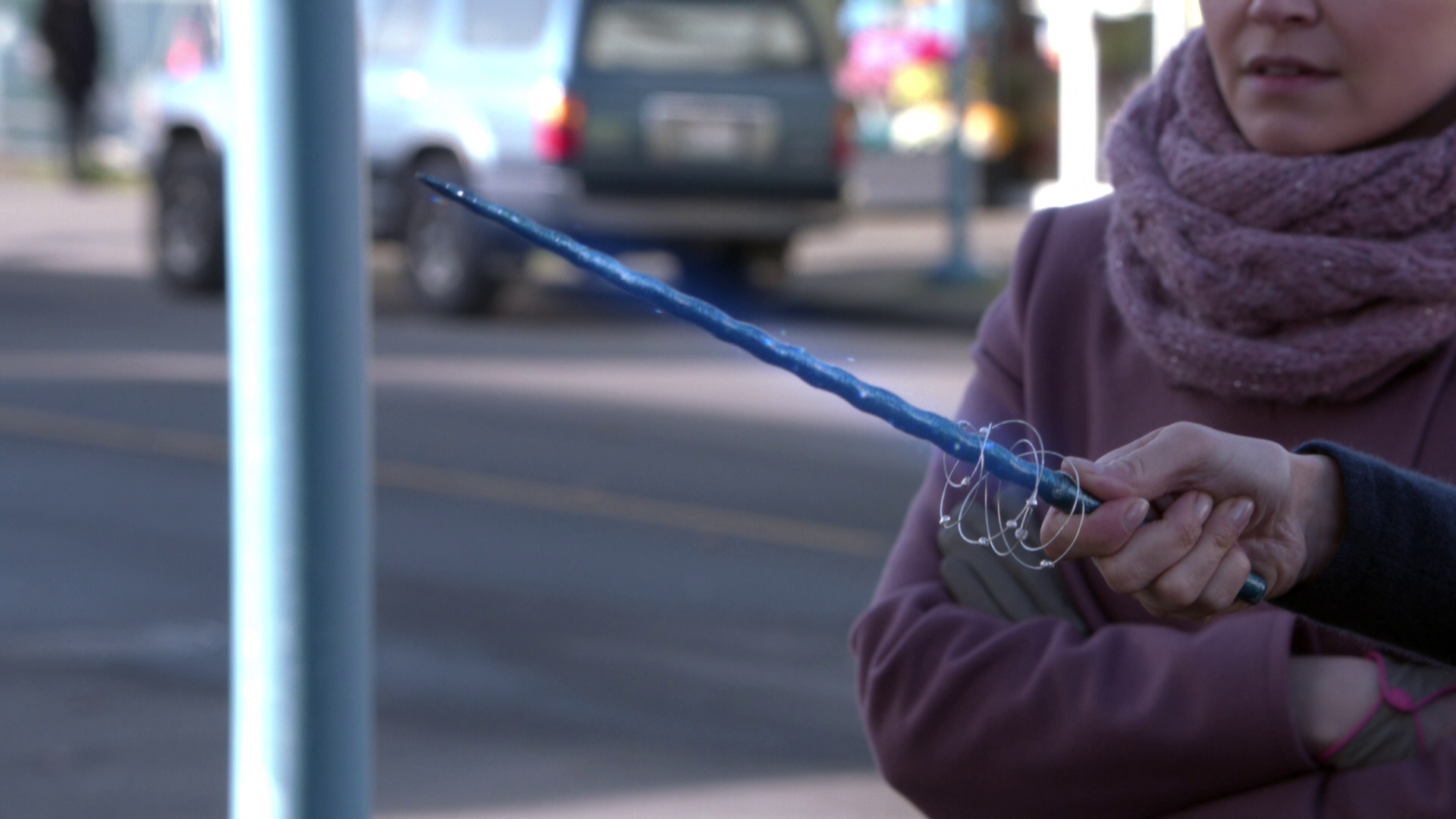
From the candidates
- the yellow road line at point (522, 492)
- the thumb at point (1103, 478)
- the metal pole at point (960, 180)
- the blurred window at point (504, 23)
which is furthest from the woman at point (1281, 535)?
the metal pole at point (960, 180)

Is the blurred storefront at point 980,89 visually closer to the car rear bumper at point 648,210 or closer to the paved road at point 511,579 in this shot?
the car rear bumper at point 648,210

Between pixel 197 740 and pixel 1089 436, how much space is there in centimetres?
338

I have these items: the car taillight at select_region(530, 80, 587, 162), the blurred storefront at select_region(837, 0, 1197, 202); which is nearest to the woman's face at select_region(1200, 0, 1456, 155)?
the car taillight at select_region(530, 80, 587, 162)

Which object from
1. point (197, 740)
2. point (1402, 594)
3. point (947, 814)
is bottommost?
point (197, 740)

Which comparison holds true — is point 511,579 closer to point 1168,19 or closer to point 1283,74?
point 1283,74

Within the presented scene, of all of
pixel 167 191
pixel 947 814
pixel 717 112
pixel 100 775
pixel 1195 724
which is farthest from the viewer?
pixel 167 191

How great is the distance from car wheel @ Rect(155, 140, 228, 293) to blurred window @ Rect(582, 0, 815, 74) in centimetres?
316

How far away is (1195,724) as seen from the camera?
5.00 feet

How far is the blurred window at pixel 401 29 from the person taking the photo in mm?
12703

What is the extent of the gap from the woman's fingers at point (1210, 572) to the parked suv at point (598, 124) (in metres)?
10.4

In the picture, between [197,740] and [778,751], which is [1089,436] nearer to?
[778,751]

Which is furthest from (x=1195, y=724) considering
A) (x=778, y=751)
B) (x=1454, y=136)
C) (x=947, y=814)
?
(x=778, y=751)

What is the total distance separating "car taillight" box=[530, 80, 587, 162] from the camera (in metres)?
11.8

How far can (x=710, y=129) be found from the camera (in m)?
12.2
